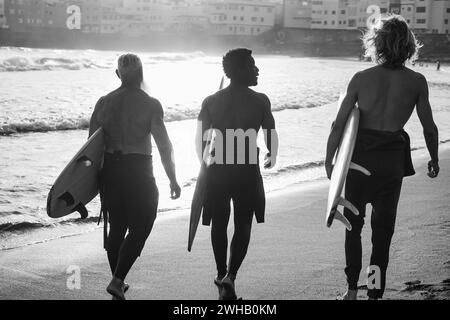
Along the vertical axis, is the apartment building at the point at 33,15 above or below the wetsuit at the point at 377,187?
above

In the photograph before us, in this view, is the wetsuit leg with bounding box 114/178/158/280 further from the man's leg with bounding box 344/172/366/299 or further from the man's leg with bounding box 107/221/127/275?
the man's leg with bounding box 344/172/366/299

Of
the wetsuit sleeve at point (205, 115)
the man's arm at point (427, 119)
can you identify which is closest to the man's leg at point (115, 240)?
the wetsuit sleeve at point (205, 115)

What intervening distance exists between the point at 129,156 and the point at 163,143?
0.69 ft

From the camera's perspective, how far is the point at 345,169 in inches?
151

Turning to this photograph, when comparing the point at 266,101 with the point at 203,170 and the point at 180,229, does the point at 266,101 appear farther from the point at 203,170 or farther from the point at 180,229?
the point at 180,229

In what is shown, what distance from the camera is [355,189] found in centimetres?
394

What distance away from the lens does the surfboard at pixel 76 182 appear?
13.7 ft

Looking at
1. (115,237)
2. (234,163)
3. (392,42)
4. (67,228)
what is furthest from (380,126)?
(67,228)

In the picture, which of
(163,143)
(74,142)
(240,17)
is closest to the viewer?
(163,143)

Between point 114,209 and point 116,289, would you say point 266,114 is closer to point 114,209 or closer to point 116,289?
point 114,209

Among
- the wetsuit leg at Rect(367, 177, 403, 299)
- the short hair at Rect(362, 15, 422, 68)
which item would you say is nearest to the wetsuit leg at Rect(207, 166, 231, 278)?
the wetsuit leg at Rect(367, 177, 403, 299)

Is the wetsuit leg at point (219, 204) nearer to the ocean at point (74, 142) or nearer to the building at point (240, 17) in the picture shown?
the ocean at point (74, 142)

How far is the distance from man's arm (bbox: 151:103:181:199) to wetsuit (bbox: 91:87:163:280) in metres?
0.03

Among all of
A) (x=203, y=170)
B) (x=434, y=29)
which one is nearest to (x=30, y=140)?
(x=203, y=170)
